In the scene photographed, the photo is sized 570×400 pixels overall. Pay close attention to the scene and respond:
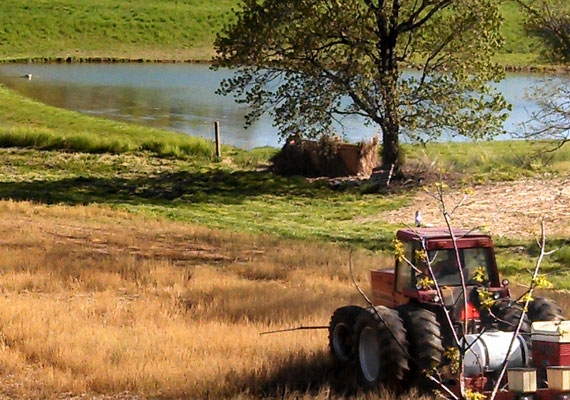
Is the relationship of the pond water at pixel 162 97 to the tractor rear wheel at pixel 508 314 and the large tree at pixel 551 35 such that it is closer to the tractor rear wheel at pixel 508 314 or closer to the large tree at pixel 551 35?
the large tree at pixel 551 35

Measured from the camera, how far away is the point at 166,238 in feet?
61.8

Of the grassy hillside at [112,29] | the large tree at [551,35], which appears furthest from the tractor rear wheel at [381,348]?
the grassy hillside at [112,29]

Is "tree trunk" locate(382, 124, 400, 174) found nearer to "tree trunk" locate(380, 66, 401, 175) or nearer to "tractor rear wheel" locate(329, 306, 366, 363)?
"tree trunk" locate(380, 66, 401, 175)

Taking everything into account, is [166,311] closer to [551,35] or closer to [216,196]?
[551,35]

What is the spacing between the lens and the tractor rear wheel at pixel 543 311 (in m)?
9.05

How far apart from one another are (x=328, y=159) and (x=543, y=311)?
2015cm

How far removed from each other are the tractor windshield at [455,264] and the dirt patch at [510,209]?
40.2 ft

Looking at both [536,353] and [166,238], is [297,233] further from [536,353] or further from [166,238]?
[536,353]

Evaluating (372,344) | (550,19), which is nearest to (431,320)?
(372,344)

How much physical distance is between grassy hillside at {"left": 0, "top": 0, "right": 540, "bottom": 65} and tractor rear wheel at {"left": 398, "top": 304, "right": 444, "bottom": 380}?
3013 inches

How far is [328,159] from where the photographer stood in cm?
2912

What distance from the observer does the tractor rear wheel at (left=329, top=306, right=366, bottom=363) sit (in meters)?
9.39

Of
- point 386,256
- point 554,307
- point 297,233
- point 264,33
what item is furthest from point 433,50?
point 554,307

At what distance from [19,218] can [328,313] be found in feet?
34.3
